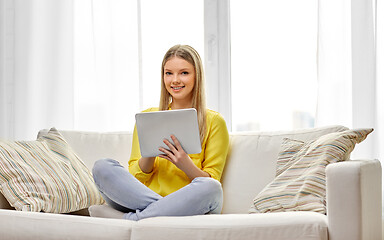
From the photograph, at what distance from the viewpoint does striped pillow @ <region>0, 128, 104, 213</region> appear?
2.21m

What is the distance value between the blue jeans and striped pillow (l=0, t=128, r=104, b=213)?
0.27 meters

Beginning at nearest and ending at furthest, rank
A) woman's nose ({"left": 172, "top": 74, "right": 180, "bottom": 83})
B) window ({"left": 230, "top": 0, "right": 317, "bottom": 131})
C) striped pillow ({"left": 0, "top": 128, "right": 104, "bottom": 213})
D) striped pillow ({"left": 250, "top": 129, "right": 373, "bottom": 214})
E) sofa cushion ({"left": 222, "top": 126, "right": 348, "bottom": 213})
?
striped pillow ({"left": 250, "top": 129, "right": 373, "bottom": 214}) < striped pillow ({"left": 0, "top": 128, "right": 104, "bottom": 213}) < sofa cushion ({"left": 222, "top": 126, "right": 348, "bottom": 213}) < woman's nose ({"left": 172, "top": 74, "right": 180, "bottom": 83}) < window ({"left": 230, "top": 0, "right": 317, "bottom": 131})

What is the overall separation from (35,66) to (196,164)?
1.68 meters

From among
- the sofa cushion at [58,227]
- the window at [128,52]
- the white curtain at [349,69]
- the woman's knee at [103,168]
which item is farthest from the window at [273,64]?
the sofa cushion at [58,227]

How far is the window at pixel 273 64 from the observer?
121 inches

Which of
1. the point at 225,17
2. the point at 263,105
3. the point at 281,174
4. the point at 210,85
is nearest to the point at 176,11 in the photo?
the point at 225,17

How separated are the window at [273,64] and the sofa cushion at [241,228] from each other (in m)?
1.36

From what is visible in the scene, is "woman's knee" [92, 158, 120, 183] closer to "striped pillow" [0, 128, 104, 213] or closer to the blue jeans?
the blue jeans

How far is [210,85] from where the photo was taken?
337cm

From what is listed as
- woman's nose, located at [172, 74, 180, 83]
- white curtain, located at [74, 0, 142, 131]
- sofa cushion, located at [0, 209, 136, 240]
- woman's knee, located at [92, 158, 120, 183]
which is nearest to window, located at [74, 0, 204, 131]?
white curtain, located at [74, 0, 142, 131]

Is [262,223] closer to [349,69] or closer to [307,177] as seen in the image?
[307,177]

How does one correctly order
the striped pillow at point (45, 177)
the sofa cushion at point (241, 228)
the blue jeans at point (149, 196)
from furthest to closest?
1. the striped pillow at point (45, 177)
2. the blue jeans at point (149, 196)
3. the sofa cushion at point (241, 228)

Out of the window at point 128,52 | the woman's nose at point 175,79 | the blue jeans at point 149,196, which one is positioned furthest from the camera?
the window at point 128,52

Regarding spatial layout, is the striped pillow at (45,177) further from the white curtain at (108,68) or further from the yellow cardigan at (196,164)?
the white curtain at (108,68)
